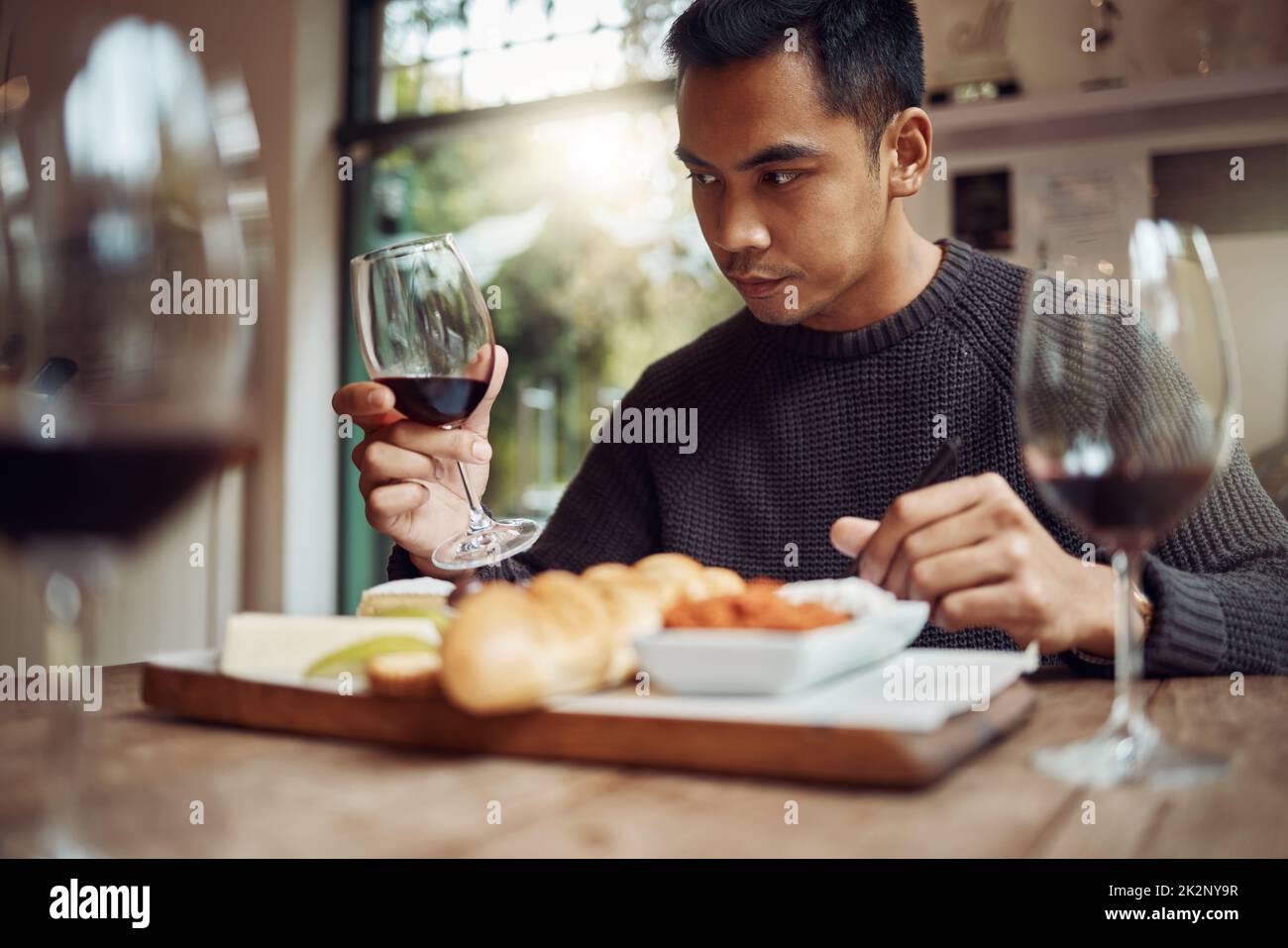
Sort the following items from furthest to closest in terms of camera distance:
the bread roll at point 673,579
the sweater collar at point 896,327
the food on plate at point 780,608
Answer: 1. the sweater collar at point 896,327
2. the bread roll at point 673,579
3. the food on plate at point 780,608

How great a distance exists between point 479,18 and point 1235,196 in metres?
2.94

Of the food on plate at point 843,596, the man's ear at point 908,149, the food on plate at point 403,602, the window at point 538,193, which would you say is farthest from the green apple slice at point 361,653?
the window at point 538,193

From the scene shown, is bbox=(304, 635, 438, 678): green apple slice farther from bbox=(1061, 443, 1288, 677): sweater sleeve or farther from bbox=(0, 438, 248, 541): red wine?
bbox=(1061, 443, 1288, 677): sweater sleeve

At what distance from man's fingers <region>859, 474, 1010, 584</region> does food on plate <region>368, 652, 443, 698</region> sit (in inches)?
15.7

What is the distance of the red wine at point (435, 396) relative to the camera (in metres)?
1.15

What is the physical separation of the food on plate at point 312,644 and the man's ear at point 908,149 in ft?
4.13

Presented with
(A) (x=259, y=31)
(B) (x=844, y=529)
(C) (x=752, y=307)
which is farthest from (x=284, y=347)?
(B) (x=844, y=529)

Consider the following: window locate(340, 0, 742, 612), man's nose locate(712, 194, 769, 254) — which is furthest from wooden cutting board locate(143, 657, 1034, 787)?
window locate(340, 0, 742, 612)

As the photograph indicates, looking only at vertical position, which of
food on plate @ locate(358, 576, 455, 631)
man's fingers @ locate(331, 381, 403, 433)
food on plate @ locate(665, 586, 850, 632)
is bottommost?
food on plate @ locate(358, 576, 455, 631)

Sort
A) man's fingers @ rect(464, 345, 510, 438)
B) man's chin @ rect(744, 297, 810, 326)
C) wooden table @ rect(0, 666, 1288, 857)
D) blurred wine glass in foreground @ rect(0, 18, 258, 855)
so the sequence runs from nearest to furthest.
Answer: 1. blurred wine glass in foreground @ rect(0, 18, 258, 855)
2. wooden table @ rect(0, 666, 1288, 857)
3. man's fingers @ rect(464, 345, 510, 438)
4. man's chin @ rect(744, 297, 810, 326)

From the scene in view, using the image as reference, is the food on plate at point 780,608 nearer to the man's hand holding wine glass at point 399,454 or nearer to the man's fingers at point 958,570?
the man's fingers at point 958,570

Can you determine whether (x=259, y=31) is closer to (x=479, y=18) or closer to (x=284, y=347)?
(x=479, y=18)

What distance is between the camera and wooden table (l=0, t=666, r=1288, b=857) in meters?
0.50

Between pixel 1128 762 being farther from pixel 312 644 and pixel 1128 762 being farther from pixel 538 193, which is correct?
pixel 538 193
